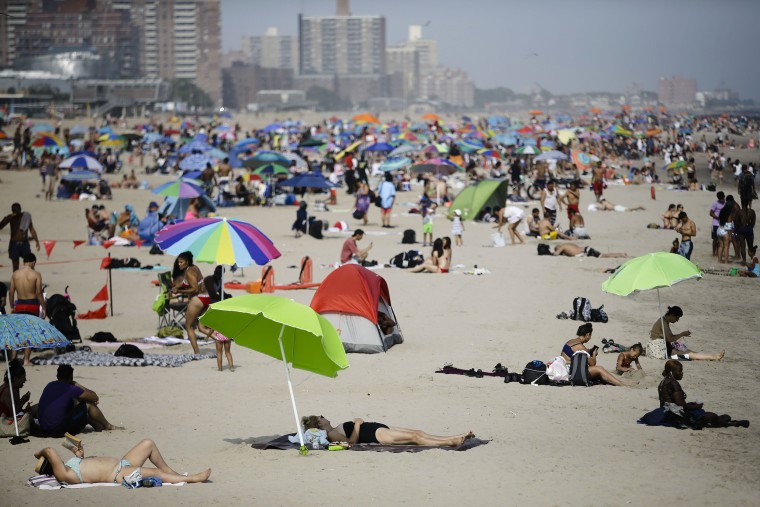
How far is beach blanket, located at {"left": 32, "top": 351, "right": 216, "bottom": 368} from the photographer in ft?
33.2

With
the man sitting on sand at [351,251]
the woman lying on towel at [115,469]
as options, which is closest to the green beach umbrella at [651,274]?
the woman lying on towel at [115,469]

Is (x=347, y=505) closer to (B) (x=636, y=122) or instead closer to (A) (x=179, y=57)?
(B) (x=636, y=122)

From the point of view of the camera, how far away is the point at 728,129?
66.7 meters

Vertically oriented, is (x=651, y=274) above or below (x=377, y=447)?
above

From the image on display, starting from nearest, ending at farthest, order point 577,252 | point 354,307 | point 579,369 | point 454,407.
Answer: point 454,407 → point 579,369 → point 354,307 → point 577,252

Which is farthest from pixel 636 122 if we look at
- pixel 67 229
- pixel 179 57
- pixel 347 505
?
pixel 179 57

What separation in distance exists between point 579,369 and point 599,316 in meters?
3.25

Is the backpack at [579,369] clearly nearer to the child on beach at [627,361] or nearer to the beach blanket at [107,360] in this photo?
the child on beach at [627,361]

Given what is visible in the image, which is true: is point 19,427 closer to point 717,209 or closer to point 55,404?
point 55,404

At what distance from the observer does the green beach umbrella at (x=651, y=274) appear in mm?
9859

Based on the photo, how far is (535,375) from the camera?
9562mm

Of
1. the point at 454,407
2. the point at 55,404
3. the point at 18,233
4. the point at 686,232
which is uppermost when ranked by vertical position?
the point at 18,233

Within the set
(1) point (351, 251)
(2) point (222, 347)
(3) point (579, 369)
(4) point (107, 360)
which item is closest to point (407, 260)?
(1) point (351, 251)

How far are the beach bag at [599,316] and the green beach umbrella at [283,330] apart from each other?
5.81m
